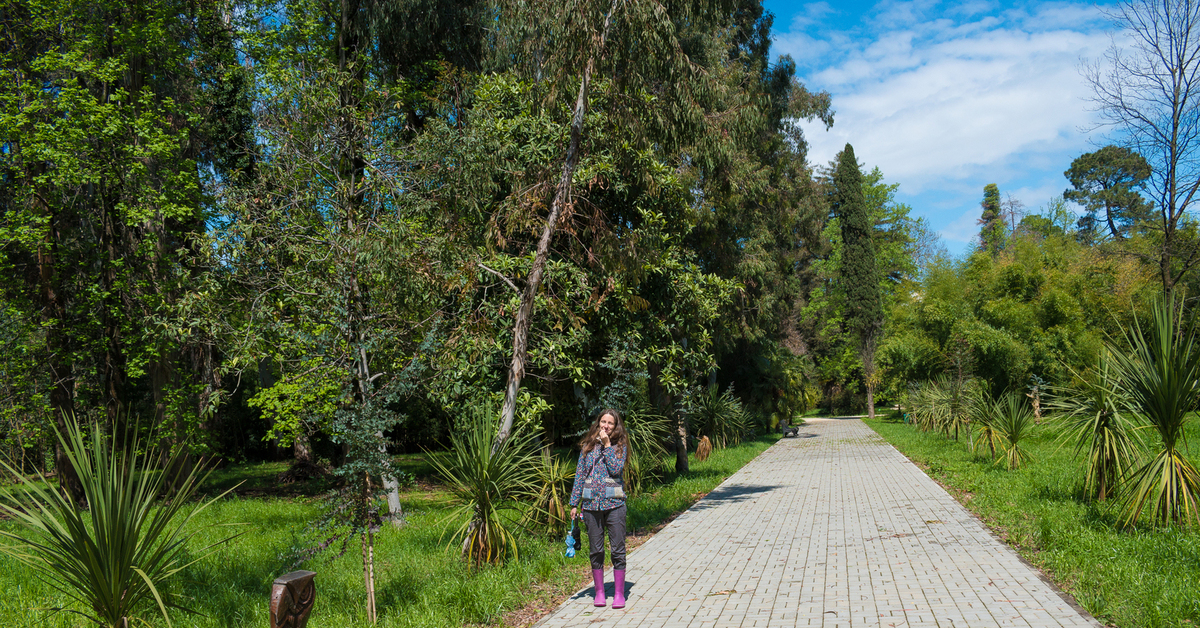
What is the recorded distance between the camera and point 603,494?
6551mm

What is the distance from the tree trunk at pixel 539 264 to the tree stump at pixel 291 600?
391cm

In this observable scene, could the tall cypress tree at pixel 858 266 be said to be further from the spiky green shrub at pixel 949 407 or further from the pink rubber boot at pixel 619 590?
the pink rubber boot at pixel 619 590

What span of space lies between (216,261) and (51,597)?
7408 mm

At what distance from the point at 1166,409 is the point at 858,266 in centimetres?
4723

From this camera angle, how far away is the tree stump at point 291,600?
14.9 feet

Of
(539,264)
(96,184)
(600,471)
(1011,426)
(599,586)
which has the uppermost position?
(96,184)

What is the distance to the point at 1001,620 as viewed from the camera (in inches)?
218

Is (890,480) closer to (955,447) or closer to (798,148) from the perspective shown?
(955,447)

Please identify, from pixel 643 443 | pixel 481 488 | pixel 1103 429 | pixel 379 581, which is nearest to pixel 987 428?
pixel 1103 429

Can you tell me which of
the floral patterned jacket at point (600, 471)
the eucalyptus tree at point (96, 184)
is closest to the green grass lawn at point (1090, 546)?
the floral patterned jacket at point (600, 471)

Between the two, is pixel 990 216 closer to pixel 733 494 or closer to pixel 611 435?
pixel 733 494

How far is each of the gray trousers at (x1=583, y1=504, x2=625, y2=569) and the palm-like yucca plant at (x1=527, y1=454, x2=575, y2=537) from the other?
274cm

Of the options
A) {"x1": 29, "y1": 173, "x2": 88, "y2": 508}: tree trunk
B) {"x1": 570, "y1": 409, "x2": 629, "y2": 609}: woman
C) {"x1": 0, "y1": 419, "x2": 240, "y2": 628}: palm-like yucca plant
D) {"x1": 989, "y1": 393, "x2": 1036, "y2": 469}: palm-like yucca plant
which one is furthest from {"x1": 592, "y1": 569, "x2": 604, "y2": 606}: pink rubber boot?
{"x1": 29, "y1": 173, "x2": 88, "y2": 508}: tree trunk

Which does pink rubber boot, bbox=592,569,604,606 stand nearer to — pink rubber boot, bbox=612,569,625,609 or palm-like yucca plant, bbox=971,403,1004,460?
pink rubber boot, bbox=612,569,625,609
